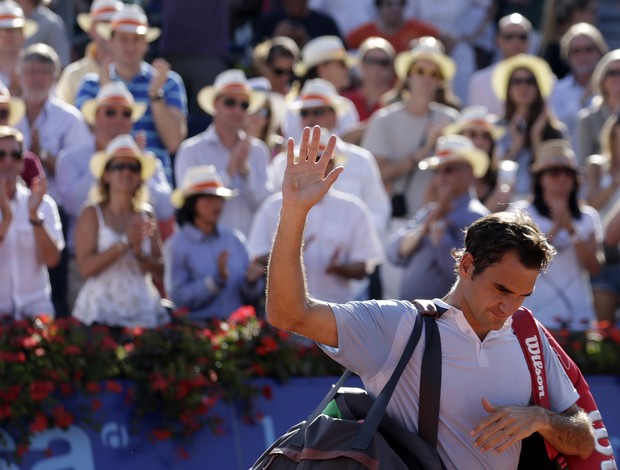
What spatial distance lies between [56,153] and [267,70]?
8.20 feet

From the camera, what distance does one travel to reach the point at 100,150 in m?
9.95

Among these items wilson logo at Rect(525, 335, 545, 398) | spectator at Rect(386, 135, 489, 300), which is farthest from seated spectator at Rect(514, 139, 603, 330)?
wilson logo at Rect(525, 335, 545, 398)

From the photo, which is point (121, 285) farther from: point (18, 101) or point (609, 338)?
point (609, 338)

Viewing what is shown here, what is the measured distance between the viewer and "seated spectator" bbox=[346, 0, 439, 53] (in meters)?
13.8

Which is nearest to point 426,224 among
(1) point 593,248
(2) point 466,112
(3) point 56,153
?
(1) point 593,248

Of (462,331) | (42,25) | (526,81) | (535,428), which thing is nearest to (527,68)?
(526,81)

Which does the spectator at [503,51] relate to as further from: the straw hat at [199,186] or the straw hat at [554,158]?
the straw hat at [199,186]

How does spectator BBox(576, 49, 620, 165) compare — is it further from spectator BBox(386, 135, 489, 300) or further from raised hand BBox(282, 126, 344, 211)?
raised hand BBox(282, 126, 344, 211)

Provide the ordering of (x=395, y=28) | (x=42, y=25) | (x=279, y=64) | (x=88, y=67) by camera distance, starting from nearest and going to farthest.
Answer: (x=88, y=67)
(x=42, y=25)
(x=279, y=64)
(x=395, y=28)

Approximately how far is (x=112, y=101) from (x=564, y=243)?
3.20 m

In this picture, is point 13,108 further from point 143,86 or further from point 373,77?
point 373,77

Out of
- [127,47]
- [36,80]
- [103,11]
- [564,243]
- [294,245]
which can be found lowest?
[564,243]

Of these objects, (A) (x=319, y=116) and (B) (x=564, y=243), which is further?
(A) (x=319, y=116)

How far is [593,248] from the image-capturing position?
9523mm
